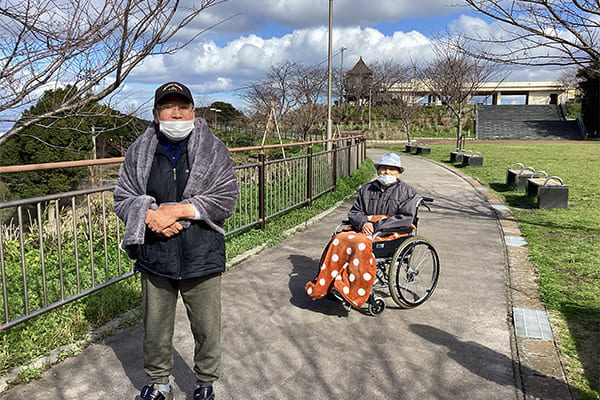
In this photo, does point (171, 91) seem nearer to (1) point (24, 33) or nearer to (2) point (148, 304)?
(2) point (148, 304)

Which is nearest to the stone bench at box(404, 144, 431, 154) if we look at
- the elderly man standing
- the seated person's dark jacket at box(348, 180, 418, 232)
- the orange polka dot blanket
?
A: the seated person's dark jacket at box(348, 180, 418, 232)

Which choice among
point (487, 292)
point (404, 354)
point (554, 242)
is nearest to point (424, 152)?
point (554, 242)

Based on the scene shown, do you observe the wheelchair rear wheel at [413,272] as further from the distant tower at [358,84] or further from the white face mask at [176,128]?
the distant tower at [358,84]

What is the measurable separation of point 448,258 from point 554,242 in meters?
1.86

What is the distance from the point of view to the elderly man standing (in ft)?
8.25

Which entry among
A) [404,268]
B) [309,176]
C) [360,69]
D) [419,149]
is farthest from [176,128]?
[360,69]

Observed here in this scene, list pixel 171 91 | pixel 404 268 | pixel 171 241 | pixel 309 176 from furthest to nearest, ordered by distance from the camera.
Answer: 1. pixel 309 176
2. pixel 404 268
3. pixel 171 241
4. pixel 171 91

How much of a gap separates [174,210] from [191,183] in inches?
6.6

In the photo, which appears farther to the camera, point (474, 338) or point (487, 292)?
point (487, 292)

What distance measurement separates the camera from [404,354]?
348 centimetres

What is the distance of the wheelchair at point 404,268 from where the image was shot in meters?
4.10

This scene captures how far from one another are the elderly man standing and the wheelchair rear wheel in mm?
1862

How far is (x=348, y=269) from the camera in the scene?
3.99m

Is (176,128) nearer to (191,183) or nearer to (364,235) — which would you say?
(191,183)
